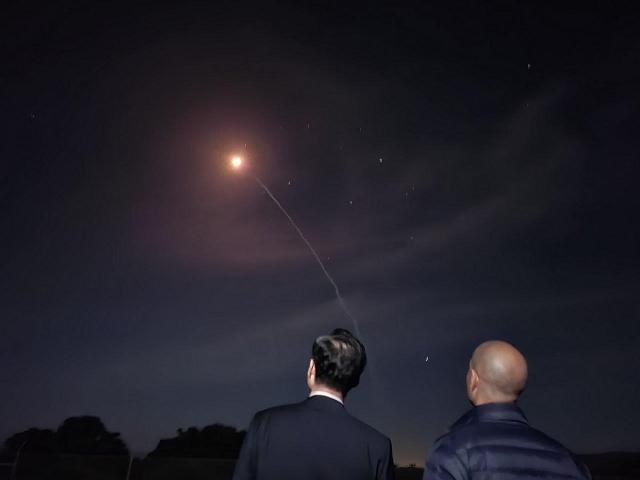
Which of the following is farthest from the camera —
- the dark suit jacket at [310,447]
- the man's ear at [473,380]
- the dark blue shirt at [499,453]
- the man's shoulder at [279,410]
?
the man's ear at [473,380]

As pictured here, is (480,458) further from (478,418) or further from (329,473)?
(329,473)

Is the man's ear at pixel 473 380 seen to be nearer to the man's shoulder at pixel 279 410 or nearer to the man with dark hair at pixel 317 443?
the man with dark hair at pixel 317 443

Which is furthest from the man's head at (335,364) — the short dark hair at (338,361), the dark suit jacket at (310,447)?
the dark suit jacket at (310,447)

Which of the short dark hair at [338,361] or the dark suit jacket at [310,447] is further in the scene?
the short dark hair at [338,361]

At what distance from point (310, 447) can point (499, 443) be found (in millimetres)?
891

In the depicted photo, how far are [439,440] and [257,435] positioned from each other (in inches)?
35.0

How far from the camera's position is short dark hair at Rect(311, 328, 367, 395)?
3.03 meters

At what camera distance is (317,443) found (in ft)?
9.21

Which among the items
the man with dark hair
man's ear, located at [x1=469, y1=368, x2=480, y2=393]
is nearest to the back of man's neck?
the man with dark hair

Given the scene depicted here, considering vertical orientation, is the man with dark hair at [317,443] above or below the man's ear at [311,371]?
below

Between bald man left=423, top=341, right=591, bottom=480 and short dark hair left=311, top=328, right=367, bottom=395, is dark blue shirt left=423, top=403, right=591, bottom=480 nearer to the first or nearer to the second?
bald man left=423, top=341, right=591, bottom=480

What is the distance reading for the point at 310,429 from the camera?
283 centimetres

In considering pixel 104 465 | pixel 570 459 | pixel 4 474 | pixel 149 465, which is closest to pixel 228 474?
pixel 149 465

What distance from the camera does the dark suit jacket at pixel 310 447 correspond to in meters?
2.78
